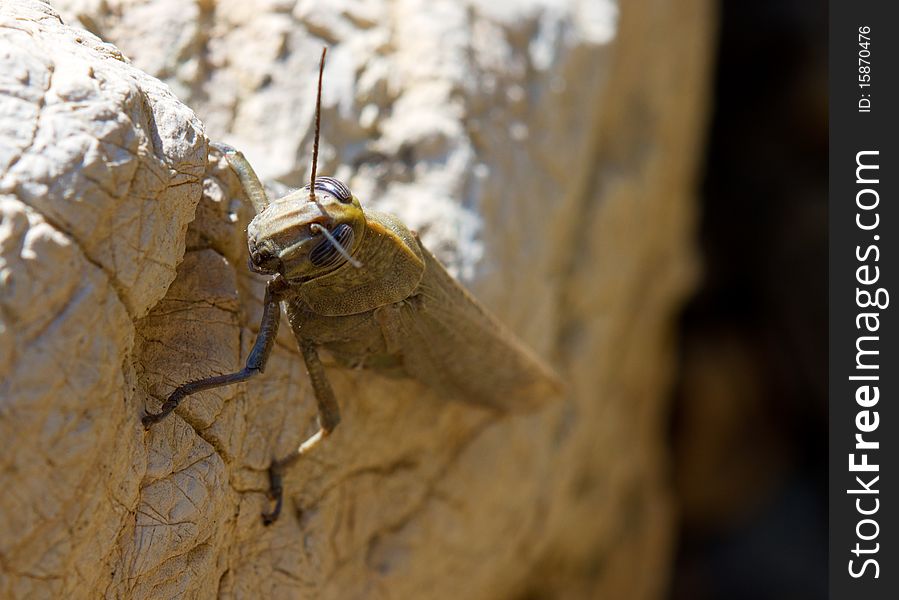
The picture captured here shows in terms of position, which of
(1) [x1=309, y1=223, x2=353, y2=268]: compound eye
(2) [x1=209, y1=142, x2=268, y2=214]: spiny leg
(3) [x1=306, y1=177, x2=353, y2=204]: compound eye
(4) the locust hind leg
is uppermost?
(2) [x1=209, y1=142, x2=268, y2=214]: spiny leg

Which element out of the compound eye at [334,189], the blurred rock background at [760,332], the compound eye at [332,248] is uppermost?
the blurred rock background at [760,332]

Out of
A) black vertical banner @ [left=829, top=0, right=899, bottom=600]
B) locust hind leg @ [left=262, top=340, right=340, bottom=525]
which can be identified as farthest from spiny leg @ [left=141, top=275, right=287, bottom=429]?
black vertical banner @ [left=829, top=0, right=899, bottom=600]

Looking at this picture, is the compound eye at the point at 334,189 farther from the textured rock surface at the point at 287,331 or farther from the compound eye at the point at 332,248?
the textured rock surface at the point at 287,331

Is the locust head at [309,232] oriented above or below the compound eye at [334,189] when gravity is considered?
below

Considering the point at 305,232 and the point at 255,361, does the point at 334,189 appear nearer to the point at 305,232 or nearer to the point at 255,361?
the point at 305,232

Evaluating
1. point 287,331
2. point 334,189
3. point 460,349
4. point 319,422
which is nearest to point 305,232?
point 334,189

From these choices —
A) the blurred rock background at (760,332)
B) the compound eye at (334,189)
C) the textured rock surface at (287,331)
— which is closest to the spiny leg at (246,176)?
the textured rock surface at (287,331)

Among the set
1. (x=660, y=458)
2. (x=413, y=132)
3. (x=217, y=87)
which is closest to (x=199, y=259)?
(x=217, y=87)

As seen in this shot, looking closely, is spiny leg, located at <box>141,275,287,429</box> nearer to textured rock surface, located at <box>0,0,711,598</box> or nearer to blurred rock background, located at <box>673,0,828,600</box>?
textured rock surface, located at <box>0,0,711,598</box>
